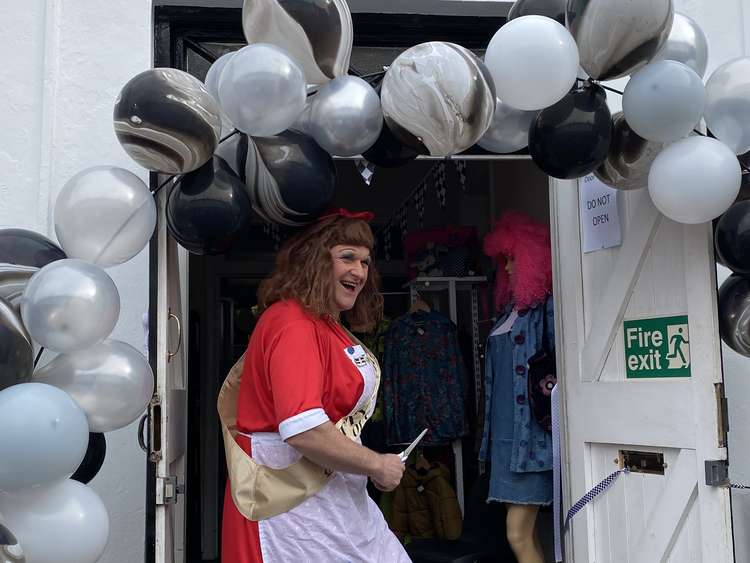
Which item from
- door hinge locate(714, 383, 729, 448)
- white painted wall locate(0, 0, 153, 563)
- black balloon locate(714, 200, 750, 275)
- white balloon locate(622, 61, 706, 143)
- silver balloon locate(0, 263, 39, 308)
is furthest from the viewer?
white painted wall locate(0, 0, 153, 563)

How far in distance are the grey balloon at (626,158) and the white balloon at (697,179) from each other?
11cm

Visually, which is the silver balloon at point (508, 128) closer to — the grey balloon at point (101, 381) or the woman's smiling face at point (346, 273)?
the woman's smiling face at point (346, 273)

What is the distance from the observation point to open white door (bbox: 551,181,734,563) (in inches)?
107

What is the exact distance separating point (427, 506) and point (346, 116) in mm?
3031

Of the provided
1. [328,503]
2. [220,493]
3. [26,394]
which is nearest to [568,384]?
[328,503]

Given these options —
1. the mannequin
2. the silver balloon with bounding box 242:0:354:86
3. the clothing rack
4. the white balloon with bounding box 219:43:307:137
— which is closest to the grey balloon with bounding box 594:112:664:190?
the silver balloon with bounding box 242:0:354:86

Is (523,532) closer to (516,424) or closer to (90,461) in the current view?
(516,424)

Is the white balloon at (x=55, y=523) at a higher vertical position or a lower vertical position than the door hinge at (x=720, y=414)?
lower

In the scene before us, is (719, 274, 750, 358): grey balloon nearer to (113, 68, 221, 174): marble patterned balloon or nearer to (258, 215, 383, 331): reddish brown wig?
(258, 215, 383, 331): reddish brown wig

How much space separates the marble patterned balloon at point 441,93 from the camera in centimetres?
240

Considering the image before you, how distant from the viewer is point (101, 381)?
7.48 feet

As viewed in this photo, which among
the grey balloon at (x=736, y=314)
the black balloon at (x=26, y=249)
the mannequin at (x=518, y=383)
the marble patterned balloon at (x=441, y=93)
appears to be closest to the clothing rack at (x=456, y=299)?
the mannequin at (x=518, y=383)

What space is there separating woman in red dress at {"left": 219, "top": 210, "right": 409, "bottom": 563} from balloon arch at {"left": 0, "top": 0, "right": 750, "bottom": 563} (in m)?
0.22

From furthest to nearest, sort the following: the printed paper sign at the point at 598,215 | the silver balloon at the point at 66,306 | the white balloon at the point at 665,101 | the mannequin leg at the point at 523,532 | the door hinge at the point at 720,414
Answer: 1. the mannequin leg at the point at 523,532
2. the printed paper sign at the point at 598,215
3. the door hinge at the point at 720,414
4. the white balloon at the point at 665,101
5. the silver balloon at the point at 66,306
